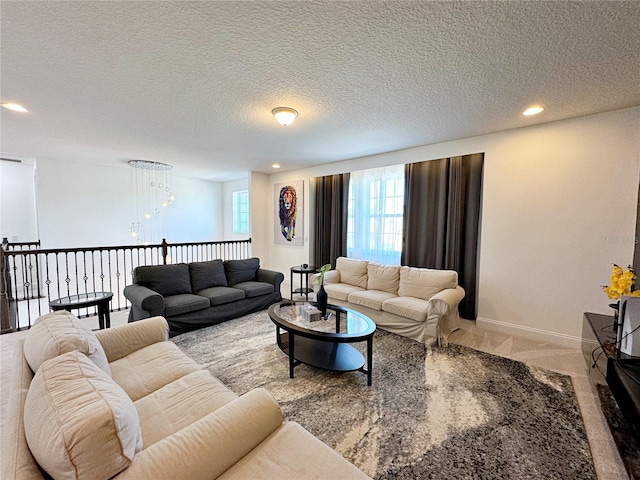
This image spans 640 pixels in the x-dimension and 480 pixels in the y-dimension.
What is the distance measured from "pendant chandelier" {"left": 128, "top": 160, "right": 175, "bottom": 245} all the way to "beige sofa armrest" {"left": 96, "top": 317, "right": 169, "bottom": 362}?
15.8 ft

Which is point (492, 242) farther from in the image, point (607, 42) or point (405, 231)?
point (607, 42)

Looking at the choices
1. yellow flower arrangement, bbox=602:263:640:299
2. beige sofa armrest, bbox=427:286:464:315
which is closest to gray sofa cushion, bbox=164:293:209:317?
beige sofa armrest, bbox=427:286:464:315

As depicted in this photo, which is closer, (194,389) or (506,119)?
(194,389)

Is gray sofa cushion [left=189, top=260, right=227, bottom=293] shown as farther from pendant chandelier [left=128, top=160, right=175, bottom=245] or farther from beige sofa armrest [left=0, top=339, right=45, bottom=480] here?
pendant chandelier [left=128, top=160, right=175, bottom=245]

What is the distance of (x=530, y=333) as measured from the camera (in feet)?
10.7

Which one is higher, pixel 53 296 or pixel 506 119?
pixel 506 119

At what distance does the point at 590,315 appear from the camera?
258 centimetres

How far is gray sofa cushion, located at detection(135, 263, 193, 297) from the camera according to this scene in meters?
3.48

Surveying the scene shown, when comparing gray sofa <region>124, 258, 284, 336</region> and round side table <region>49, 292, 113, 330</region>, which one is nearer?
round side table <region>49, 292, 113, 330</region>

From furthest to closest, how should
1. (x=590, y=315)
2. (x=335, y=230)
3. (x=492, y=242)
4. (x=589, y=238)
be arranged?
(x=335, y=230) → (x=492, y=242) → (x=589, y=238) → (x=590, y=315)

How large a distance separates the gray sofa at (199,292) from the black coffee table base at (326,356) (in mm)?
1264

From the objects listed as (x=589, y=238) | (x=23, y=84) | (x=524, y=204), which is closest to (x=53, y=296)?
(x=23, y=84)

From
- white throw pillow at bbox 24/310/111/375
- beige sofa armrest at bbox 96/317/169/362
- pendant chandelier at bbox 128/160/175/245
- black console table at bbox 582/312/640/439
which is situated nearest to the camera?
white throw pillow at bbox 24/310/111/375

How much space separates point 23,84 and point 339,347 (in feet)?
11.9
